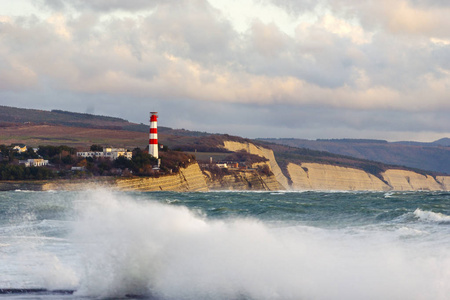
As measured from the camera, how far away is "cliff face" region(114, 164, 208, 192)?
9012 centimetres

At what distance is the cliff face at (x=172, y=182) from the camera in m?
90.1

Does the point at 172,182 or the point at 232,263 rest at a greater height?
the point at 172,182

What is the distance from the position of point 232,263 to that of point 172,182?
83.5 metres

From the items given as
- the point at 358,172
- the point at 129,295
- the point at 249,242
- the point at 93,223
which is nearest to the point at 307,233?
the point at 249,242

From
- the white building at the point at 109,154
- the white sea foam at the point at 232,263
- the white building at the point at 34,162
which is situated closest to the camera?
the white sea foam at the point at 232,263

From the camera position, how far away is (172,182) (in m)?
102

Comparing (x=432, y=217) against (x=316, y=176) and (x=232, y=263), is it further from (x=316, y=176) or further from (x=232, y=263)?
(x=316, y=176)

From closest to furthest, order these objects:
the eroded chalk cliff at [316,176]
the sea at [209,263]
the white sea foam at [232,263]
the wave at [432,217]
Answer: the white sea foam at [232,263], the sea at [209,263], the wave at [432,217], the eroded chalk cliff at [316,176]

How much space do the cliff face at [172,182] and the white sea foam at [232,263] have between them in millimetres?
67298

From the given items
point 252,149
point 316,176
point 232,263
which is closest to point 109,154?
point 252,149

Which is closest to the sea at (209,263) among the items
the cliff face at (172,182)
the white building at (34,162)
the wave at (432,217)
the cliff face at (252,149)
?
the wave at (432,217)

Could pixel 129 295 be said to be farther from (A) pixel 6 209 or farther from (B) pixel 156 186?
(B) pixel 156 186

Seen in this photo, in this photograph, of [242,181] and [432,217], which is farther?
[242,181]

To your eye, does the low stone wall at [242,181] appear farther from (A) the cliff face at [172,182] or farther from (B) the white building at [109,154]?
(B) the white building at [109,154]
